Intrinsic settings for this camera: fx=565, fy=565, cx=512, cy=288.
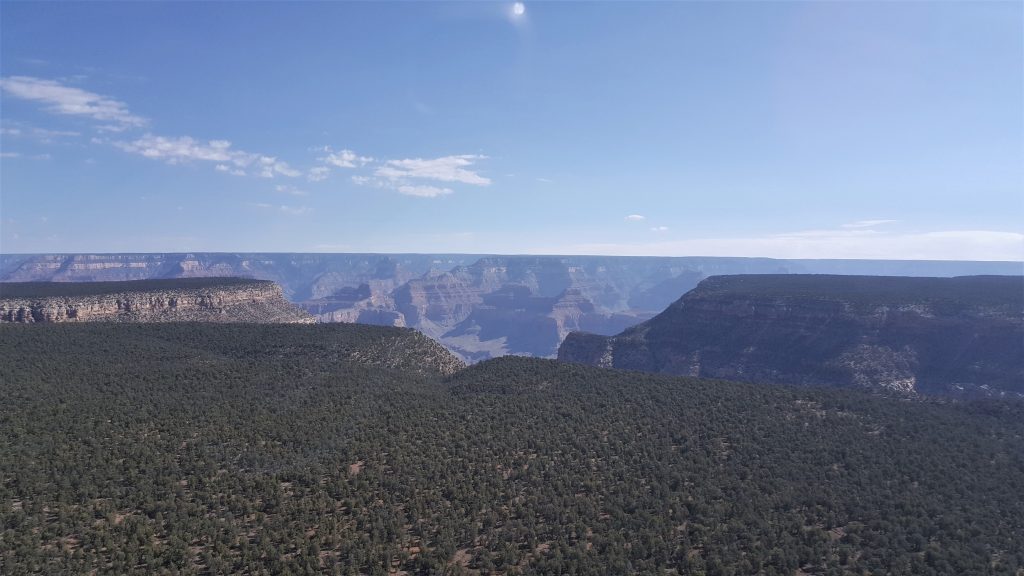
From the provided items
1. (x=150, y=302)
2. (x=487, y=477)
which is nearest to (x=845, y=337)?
(x=487, y=477)

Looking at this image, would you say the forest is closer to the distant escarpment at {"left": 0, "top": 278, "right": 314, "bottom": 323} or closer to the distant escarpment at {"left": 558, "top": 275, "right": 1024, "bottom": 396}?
the distant escarpment at {"left": 558, "top": 275, "right": 1024, "bottom": 396}

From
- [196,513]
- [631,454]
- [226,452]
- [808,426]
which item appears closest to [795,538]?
[631,454]

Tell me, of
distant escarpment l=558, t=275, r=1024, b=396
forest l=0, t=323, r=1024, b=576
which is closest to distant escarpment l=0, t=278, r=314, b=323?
forest l=0, t=323, r=1024, b=576

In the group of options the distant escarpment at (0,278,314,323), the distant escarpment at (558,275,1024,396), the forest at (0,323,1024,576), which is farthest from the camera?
the distant escarpment at (0,278,314,323)

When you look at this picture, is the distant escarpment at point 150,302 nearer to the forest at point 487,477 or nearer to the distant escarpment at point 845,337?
the forest at point 487,477

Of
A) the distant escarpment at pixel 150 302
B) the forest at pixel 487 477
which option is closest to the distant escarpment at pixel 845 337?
the forest at pixel 487 477
